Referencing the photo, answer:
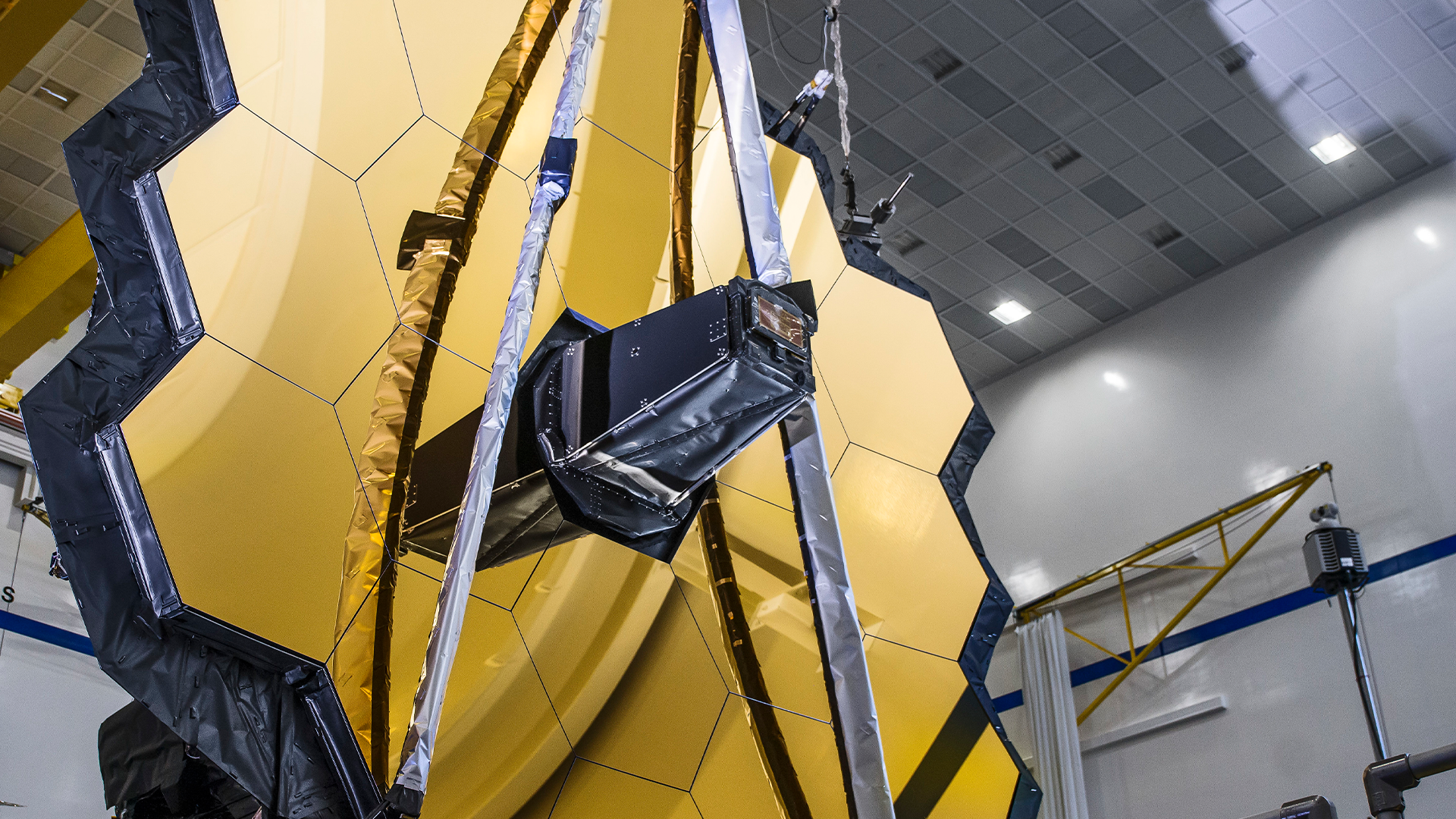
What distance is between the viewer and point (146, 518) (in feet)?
5.66

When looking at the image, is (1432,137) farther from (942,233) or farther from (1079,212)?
(942,233)

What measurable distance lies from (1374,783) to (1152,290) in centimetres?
1320

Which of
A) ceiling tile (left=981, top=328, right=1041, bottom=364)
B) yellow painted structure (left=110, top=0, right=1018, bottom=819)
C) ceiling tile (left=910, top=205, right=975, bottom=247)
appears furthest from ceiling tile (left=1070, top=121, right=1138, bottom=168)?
yellow painted structure (left=110, top=0, right=1018, bottom=819)

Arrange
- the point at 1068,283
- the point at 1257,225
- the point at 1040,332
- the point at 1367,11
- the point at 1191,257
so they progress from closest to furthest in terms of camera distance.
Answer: the point at 1367,11, the point at 1257,225, the point at 1191,257, the point at 1068,283, the point at 1040,332

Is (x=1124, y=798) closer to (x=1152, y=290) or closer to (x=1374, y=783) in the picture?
(x=1152, y=290)

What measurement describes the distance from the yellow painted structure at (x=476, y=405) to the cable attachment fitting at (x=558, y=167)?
28 centimetres

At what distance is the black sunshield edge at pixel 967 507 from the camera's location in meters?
2.92

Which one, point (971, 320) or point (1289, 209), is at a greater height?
point (1289, 209)

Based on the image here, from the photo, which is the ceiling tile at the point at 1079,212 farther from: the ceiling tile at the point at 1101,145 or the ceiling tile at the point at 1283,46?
the ceiling tile at the point at 1283,46

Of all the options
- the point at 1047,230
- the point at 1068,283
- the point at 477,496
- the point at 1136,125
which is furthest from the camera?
the point at 1068,283

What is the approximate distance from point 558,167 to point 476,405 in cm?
45

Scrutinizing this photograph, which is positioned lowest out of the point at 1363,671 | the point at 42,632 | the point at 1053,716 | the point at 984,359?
the point at 1363,671

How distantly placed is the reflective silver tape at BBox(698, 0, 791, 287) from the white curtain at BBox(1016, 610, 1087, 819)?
12.1m

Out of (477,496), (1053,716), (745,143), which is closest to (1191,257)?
(1053,716)
